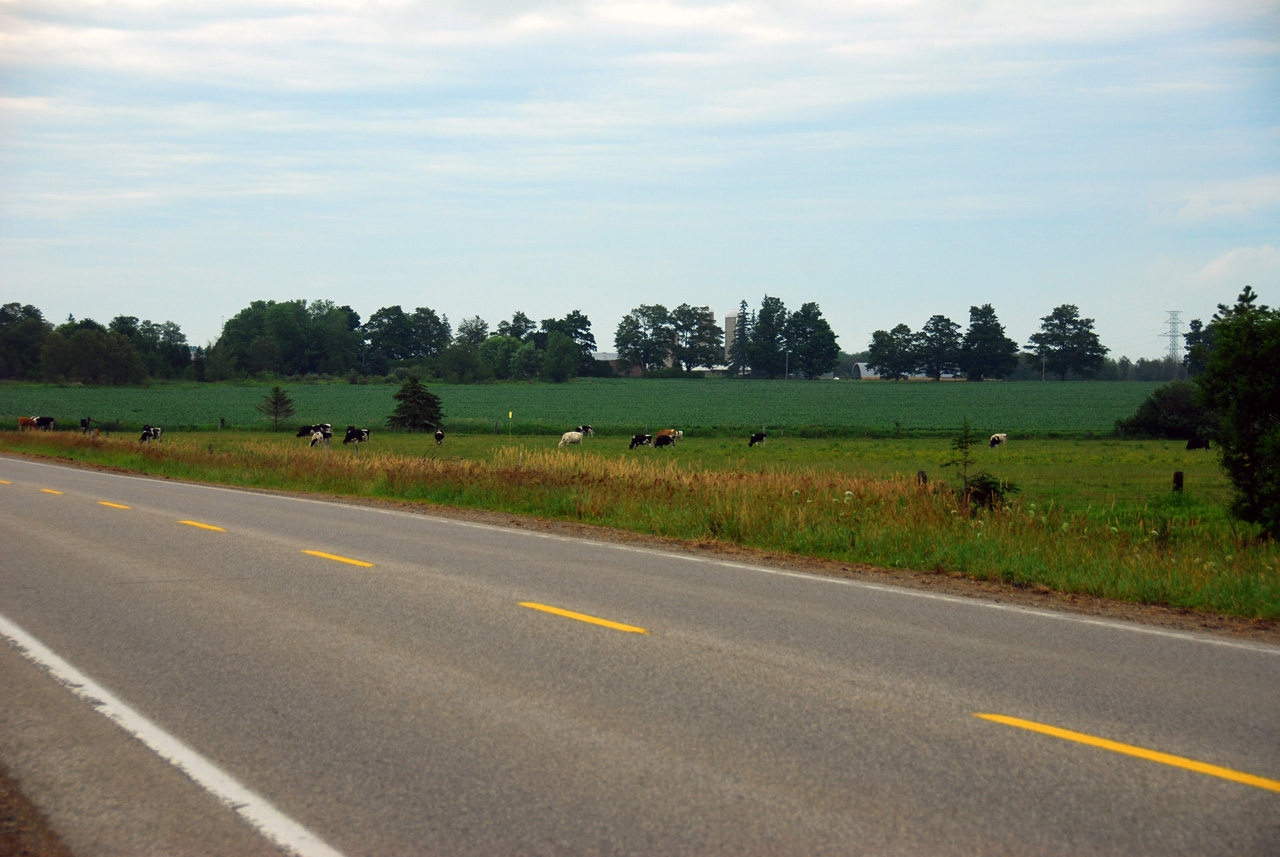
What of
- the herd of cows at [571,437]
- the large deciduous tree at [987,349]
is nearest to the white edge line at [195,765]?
the herd of cows at [571,437]

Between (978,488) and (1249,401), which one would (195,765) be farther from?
(1249,401)

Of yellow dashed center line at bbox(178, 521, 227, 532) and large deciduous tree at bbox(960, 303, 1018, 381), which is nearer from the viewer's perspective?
yellow dashed center line at bbox(178, 521, 227, 532)

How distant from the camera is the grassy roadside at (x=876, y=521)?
10.9 meters

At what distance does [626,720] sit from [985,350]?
182149mm

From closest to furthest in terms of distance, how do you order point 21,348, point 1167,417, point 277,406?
point 1167,417, point 277,406, point 21,348

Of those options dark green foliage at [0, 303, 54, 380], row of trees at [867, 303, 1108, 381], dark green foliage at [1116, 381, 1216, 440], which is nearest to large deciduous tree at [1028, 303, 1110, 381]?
row of trees at [867, 303, 1108, 381]

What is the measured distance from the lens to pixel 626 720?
5.93 meters

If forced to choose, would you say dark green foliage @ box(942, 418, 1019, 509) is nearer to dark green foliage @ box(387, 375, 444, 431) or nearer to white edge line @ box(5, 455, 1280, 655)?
white edge line @ box(5, 455, 1280, 655)

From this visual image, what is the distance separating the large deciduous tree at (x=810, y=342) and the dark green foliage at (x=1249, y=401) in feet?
590

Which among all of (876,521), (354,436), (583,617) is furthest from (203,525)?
(354,436)

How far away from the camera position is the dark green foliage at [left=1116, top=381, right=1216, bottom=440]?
58.0 meters

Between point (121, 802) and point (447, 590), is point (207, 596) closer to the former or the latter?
point (447, 590)

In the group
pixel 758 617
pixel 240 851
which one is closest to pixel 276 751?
pixel 240 851

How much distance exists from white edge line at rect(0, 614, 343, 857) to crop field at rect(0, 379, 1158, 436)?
2023 inches
